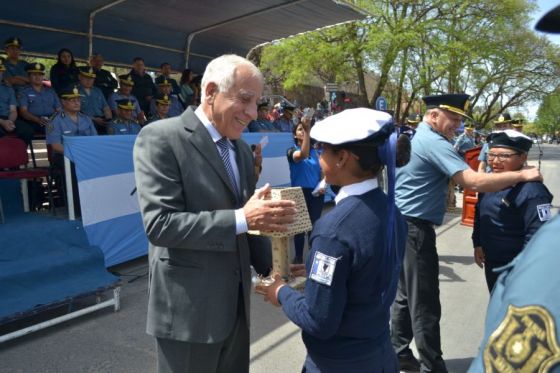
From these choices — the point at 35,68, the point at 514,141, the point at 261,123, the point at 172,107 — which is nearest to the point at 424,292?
the point at 514,141

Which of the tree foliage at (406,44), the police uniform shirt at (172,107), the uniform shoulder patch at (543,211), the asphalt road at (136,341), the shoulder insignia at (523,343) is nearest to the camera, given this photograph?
the shoulder insignia at (523,343)

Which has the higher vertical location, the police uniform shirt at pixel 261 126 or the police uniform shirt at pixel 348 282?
the police uniform shirt at pixel 261 126

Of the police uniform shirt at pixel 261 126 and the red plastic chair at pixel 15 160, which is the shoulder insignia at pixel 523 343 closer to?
the red plastic chair at pixel 15 160

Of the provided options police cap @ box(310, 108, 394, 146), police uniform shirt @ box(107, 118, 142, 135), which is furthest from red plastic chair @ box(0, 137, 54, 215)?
police cap @ box(310, 108, 394, 146)

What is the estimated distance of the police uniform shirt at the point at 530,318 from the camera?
0.71m

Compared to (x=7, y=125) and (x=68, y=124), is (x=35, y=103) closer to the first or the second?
(x=7, y=125)

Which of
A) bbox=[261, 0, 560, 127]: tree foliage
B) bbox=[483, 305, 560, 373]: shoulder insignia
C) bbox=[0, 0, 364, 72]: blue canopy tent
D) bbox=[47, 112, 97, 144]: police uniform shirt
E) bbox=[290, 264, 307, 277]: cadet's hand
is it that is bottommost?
bbox=[290, 264, 307, 277]: cadet's hand

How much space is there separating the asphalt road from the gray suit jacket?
1.73m

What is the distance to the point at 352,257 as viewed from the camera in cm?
152

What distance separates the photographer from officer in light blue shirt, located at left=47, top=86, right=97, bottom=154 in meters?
5.61

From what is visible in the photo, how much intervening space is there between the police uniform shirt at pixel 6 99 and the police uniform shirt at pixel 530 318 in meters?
6.78

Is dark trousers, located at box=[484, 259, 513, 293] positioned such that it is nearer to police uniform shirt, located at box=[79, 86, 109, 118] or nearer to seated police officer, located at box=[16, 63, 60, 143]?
seated police officer, located at box=[16, 63, 60, 143]

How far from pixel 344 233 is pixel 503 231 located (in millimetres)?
1990

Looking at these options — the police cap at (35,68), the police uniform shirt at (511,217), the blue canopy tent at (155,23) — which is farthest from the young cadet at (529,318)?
the blue canopy tent at (155,23)
